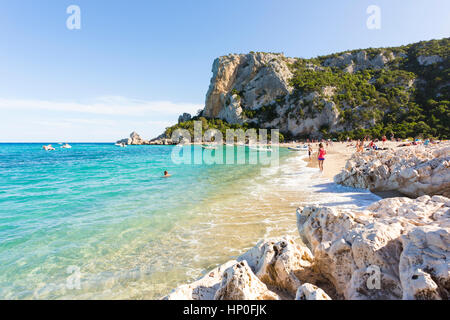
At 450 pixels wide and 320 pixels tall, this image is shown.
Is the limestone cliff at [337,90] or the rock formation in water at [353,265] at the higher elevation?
the limestone cliff at [337,90]

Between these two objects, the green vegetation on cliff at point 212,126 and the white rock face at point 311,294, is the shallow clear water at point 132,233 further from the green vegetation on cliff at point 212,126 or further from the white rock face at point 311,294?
the green vegetation on cliff at point 212,126

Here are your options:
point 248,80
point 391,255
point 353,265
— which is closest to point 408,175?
point 391,255

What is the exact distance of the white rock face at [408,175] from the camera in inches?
289

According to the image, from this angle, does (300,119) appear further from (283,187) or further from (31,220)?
(31,220)

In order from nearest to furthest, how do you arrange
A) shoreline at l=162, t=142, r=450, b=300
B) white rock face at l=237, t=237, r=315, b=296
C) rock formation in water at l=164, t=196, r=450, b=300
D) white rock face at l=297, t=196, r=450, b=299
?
white rock face at l=297, t=196, r=450, b=299, rock formation in water at l=164, t=196, r=450, b=300, shoreline at l=162, t=142, r=450, b=300, white rock face at l=237, t=237, r=315, b=296

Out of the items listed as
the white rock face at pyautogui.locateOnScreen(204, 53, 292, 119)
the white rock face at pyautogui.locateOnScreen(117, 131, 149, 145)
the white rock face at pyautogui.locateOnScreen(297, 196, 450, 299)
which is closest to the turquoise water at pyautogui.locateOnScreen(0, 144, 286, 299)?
the white rock face at pyautogui.locateOnScreen(297, 196, 450, 299)

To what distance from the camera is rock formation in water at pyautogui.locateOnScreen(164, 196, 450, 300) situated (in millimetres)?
2236

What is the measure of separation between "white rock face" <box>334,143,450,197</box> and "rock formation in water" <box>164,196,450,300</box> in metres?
4.72

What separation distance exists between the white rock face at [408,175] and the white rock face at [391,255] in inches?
186

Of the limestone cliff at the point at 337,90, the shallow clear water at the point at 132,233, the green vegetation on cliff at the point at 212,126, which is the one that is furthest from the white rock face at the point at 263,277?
the green vegetation on cliff at the point at 212,126

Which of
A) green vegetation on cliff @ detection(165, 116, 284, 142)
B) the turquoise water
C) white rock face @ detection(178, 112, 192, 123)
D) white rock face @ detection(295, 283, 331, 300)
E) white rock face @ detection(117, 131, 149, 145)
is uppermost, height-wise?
white rock face @ detection(178, 112, 192, 123)

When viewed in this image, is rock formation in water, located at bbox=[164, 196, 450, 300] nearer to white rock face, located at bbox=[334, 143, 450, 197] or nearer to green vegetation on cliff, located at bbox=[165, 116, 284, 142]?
white rock face, located at bbox=[334, 143, 450, 197]

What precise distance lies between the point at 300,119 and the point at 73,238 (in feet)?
275
